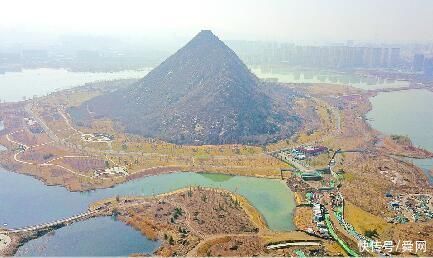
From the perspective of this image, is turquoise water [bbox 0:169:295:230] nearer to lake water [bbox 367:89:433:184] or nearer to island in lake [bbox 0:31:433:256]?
island in lake [bbox 0:31:433:256]

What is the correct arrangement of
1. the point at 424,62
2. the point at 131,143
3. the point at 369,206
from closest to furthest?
1. the point at 369,206
2. the point at 131,143
3. the point at 424,62

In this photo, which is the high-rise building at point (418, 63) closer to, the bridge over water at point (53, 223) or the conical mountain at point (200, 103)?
the conical mountain at point (200, 103)

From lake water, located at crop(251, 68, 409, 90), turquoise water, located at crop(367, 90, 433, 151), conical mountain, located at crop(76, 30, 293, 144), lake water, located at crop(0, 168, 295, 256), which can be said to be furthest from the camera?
lake water, located at crop(251, 68, 409, 90)

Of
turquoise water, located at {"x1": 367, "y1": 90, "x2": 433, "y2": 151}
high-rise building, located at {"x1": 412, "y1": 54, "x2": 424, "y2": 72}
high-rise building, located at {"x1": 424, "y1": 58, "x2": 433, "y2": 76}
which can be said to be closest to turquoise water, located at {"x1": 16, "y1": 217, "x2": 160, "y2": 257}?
turquoise water, located at {"x1": 367, "y1": 90, "x2": 433, "y2": 151}

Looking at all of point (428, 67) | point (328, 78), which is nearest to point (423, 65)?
point (428, 67)

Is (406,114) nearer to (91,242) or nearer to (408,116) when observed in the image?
(408,116)

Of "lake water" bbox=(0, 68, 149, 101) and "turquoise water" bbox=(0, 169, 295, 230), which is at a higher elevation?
"lake water" bbox=(0, 68, 149, 101)

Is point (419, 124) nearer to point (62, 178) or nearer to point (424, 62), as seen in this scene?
point (62, 178)

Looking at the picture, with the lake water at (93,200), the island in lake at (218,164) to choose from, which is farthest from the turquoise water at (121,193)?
the island in lake at (218,164)

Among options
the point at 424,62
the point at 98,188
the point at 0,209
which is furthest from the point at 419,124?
the point at 424,62
